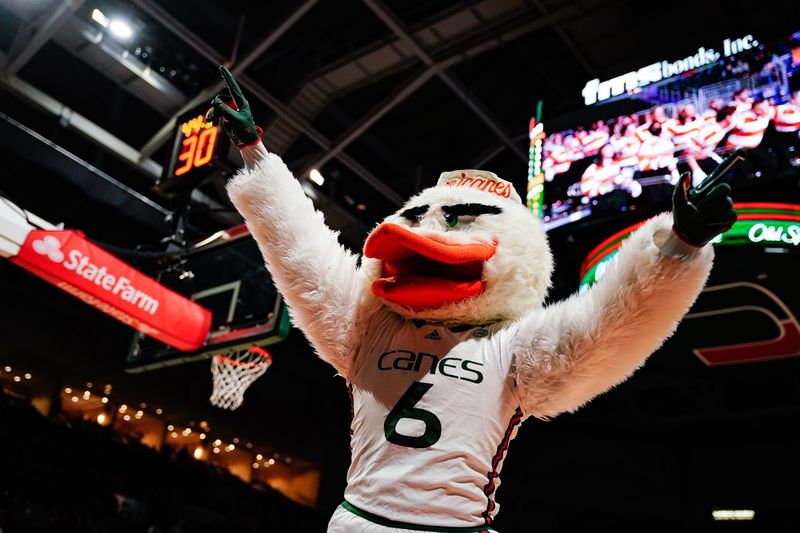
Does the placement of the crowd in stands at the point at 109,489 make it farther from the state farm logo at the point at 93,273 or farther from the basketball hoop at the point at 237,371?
the state farm logo at the point at 93,273

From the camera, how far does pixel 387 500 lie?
4.78 ft

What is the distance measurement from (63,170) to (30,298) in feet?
9.84

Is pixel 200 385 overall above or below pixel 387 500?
above

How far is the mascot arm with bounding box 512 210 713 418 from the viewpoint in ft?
4.62

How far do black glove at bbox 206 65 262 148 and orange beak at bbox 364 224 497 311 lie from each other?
1.43ft

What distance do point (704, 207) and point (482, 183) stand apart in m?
0.71

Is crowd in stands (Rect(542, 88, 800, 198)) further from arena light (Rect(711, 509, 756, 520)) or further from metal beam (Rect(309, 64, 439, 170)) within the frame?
arena light (Rect(711, 509, 756, 520))

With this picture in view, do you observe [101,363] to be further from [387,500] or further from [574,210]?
[387,500]

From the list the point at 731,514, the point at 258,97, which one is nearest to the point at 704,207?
the point at 258,97

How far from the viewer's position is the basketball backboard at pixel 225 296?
4.68 meters

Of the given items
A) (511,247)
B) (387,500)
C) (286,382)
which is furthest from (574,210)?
(286,382)

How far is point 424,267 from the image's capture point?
5.50 ft

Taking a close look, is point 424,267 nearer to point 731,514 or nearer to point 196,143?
point 196,143

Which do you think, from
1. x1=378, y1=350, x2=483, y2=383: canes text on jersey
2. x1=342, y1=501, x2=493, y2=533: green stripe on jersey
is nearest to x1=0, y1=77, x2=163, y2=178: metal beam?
x1=378, y1=350, x2=483, y2=383: canes text on jersey
